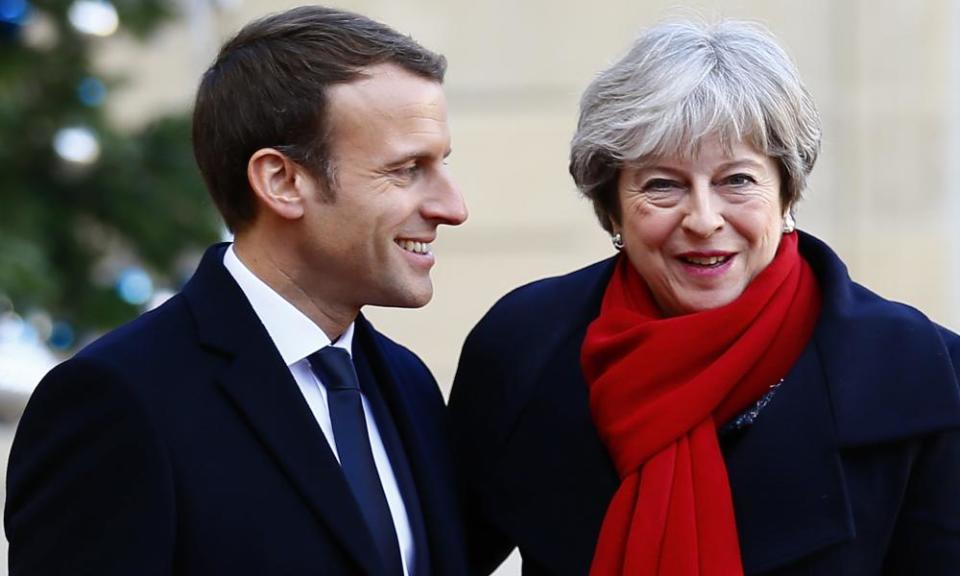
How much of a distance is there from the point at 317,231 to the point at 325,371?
0.25m

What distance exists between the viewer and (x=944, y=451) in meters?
2.86

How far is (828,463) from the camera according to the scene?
290 cm

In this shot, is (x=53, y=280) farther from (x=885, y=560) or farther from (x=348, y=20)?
(x=885, y=560)

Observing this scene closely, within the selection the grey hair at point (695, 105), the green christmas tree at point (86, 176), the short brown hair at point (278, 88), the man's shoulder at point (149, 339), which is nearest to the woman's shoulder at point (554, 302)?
the grey hair at point (695, 105)

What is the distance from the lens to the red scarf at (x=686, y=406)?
2902mm

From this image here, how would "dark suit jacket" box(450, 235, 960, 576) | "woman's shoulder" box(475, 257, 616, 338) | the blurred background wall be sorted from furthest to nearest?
the blurred background wall → "woman's shoulder" box(475, 257, 616, 338) → "dark suit jacket" box(450, 235, 960, 576)

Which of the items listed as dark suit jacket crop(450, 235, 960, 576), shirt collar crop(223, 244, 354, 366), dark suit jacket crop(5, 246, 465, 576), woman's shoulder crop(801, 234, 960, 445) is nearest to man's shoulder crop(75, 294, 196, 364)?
dark suit jacket crop(5, 246, 465, 576)

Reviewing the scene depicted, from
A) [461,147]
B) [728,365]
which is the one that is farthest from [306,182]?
[461,147]

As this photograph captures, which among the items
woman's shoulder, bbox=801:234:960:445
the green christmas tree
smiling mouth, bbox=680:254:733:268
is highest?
the green christmas tree

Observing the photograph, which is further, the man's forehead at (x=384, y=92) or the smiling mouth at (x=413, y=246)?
the smiling mouth at (x=413, y=246)

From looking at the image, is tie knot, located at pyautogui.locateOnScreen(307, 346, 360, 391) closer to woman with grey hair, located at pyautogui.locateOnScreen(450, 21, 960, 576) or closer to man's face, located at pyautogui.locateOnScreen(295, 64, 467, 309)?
man's face, located at pyautogui.locateOnScreen(295, 64, 467, 309)

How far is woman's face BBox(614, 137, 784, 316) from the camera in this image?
9.56 feet

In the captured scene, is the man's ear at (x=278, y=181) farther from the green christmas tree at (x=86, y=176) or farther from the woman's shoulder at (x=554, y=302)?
the green christmas tree at (x=86, y=176)

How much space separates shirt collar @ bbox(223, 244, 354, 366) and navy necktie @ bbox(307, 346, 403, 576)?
0.04 metres
